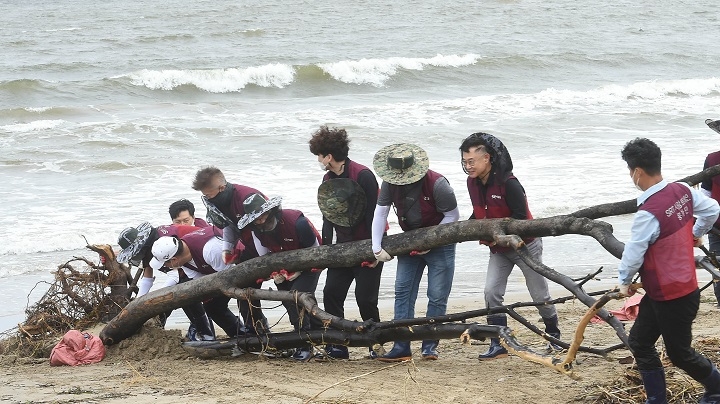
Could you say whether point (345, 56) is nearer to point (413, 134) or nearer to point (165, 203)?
point (413, 134)

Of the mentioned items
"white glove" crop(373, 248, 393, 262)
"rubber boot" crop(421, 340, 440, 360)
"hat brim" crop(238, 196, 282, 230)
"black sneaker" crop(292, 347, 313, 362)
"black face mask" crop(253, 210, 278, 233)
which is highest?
"hat brim" crop(238, 196, 282, 230)

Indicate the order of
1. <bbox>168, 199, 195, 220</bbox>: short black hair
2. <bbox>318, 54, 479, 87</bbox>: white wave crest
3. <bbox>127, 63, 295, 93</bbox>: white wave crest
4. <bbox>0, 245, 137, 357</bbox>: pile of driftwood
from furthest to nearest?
1. <bbox>318, 54, 479, 87</bbox>: white wave crest
2. <bbox>127, 63, 295, 93</bbox>: white wave crest
3. <bbox>168, 199, 195, 220</bbox>: short black hair
4. <bbox>0, 245, 137, 357</bbox>: pile of driftwood

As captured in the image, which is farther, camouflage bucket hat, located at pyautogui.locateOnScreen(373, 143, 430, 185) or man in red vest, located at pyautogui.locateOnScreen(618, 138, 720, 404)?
camouflage bucket hat, located at pyautogui.locateOnScreen(373, 143, 430, 185)

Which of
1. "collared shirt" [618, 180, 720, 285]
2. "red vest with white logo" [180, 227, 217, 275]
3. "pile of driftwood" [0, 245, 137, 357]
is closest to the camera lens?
"collared shirt" [618, 180, 720, 285]

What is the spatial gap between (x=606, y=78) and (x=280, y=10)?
1572 centimetres

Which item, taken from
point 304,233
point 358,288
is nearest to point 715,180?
point 358,288

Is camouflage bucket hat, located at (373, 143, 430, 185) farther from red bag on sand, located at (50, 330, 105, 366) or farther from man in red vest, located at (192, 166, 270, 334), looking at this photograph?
red bag on sand, located at (50, 330, 105, 366)

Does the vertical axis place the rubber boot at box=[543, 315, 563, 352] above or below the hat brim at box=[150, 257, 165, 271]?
below

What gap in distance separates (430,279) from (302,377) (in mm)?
1157

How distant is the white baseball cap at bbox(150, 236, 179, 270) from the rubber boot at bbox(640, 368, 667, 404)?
3521 millimetres

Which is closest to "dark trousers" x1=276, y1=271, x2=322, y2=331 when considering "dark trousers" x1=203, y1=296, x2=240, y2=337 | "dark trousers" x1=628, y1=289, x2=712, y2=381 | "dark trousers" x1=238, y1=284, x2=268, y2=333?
"dark trousers" x1=238, y1=284, x2=268, y2=333

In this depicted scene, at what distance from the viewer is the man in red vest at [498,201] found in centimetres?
603

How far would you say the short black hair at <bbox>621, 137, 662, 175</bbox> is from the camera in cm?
457

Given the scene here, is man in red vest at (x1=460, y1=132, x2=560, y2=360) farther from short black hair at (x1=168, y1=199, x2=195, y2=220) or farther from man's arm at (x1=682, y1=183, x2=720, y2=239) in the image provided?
short black hair at (x1=168, y1=199, x2=195, y2=220)
